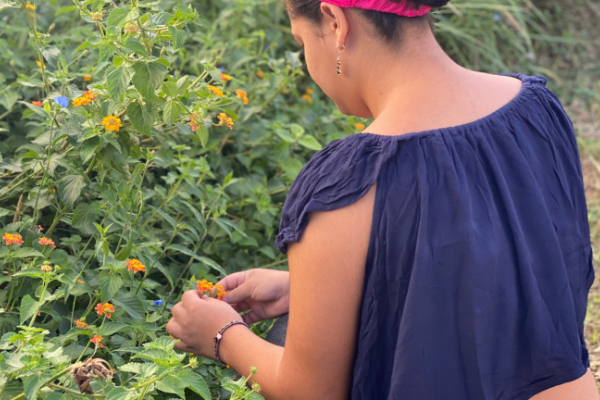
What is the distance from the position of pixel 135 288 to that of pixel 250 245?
0.63 m

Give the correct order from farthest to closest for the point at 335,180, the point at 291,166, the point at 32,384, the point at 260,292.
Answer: the point at 291,166 < the point at 260,292 < the point at 335,180 < the point at 32,384

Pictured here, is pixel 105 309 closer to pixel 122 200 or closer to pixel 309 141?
pixel 122 200

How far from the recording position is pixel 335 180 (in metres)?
1.16

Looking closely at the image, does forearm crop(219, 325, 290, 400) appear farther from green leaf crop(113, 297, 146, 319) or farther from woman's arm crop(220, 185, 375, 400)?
green leaf crop(113, 297, 146, 319)

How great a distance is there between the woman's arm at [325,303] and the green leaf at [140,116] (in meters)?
0.48

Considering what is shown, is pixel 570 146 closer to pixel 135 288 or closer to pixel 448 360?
pixel 448 360

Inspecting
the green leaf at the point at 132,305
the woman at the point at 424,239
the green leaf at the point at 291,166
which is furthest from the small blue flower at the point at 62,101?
the green leaf at the point at 291,166

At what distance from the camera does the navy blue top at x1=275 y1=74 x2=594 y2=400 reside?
1122 millimetres

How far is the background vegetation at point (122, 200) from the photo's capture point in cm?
117

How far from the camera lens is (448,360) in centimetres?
115

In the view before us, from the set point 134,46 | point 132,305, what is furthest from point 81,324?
point 134,46

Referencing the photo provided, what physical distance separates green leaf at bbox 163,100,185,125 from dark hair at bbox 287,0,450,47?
0.35 meters

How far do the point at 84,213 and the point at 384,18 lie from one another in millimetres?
841

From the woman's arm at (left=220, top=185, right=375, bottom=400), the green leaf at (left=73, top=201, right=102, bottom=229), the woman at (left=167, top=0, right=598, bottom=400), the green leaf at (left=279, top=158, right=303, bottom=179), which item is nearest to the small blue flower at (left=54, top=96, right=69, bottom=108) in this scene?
the green leaf at (left=73, top=201, right=102, bottom=229)
